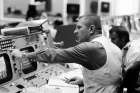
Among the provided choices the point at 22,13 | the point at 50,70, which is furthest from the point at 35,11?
the point at 50,70

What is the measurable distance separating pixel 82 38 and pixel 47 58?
37 cm

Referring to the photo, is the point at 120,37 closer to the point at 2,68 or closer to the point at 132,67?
the point at 132,67

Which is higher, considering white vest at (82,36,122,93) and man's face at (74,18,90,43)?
man's face at (74,18,90,43)

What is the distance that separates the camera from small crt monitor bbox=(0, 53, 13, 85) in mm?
1917

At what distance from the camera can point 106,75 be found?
6.75 feet

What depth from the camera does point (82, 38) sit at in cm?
212

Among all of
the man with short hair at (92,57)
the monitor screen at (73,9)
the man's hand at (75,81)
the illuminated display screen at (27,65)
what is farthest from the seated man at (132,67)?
the monitor screen at (73,9)

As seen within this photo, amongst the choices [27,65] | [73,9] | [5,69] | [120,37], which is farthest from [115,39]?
[73,9]

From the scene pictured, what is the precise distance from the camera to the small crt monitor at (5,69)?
75.5 inches

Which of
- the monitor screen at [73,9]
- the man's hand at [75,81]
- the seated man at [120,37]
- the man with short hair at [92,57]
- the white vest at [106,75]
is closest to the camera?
the man with short hair at [92,57]

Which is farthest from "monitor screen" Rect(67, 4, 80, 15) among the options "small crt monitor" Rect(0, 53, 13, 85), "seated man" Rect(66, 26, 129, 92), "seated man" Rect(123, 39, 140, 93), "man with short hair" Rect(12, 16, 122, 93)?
"small crt monitor" Rect(0, 53, 13, 85)

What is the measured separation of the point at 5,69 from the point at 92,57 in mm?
589

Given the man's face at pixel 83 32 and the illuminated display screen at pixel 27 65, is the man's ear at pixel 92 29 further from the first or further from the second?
the illuminated display screen at pixel 27 65

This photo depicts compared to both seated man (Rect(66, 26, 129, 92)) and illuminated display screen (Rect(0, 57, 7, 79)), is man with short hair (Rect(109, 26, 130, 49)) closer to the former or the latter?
seated man (Rect(66, 26, 129, 92))
